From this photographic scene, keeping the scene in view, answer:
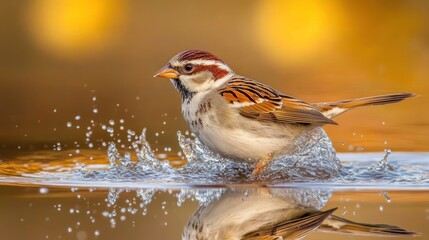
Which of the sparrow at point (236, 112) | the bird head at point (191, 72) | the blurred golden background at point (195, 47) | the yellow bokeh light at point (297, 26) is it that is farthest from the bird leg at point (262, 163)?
the yellow bokeh light at point (297, 26)

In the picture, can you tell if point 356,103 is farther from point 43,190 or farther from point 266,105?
point 43,190

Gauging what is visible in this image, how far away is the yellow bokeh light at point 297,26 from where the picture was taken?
18641 mm

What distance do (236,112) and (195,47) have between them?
27.1ft

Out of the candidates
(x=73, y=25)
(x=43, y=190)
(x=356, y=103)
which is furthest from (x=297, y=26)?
(x=43, y=190)

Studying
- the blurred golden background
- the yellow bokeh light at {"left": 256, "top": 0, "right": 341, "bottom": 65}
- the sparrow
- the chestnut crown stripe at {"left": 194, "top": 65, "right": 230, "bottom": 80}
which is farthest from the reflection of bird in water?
the yellow bokeh light at {"left": 256, "top": 0, "right": 341, "bottom": 65}

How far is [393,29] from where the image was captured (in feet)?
65.7

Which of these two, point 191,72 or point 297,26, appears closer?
point 191,72

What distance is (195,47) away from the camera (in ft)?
53.5

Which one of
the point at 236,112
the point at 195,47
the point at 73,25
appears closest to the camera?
the point at 236,112

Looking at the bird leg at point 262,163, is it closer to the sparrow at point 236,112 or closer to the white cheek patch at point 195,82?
the sparrow at point 236,112

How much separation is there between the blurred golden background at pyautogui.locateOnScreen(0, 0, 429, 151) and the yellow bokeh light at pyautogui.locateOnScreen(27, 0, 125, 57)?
0.02 m

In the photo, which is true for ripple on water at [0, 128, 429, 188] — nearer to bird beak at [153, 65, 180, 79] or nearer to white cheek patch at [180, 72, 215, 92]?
white cheek patch at [180, 72, 215, 92]

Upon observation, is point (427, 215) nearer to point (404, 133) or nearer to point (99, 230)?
point (99, 230)

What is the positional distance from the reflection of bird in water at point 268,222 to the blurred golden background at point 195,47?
374cm
